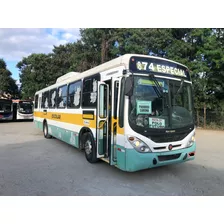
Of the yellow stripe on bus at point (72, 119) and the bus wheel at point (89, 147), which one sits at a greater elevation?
the yellow stripe on bus at point (72, 119)

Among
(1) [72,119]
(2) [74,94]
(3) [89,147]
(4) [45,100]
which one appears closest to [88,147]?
(3) [89,147]

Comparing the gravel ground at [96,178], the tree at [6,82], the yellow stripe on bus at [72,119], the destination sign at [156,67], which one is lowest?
the gravel ground at [96,178]

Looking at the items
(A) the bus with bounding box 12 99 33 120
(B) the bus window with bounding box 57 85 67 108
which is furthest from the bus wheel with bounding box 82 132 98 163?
(A) the bus with bounding box 12 99 33 120

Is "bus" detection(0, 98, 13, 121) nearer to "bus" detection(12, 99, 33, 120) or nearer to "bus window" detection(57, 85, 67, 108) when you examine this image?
"bus" detection(12, 99, 33, 120)

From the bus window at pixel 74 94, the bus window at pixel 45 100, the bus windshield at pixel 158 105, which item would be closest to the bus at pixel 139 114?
the bus windshield at pixel 158 105

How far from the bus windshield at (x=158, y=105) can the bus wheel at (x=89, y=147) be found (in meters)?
1.88

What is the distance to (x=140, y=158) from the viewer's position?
4137 mm

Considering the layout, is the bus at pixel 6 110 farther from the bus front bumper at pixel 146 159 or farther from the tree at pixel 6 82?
the bus front bumper at pixel 146 159

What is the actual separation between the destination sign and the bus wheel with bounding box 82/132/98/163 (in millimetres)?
2460

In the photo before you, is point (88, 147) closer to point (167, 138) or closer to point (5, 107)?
point (167, 138)

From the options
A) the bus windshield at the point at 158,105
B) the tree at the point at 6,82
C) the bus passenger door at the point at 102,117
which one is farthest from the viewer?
the tree at the point at 6,82

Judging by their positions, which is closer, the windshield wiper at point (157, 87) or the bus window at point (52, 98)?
the windshield wiper at point (157, 87)

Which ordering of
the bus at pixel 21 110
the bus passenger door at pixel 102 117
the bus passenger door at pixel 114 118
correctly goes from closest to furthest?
the bus passenger door at pixel 114 118 < the bus passenger door at pixel 102 117 < the bus at pixel 21 110

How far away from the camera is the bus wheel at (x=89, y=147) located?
5588 millimetres
